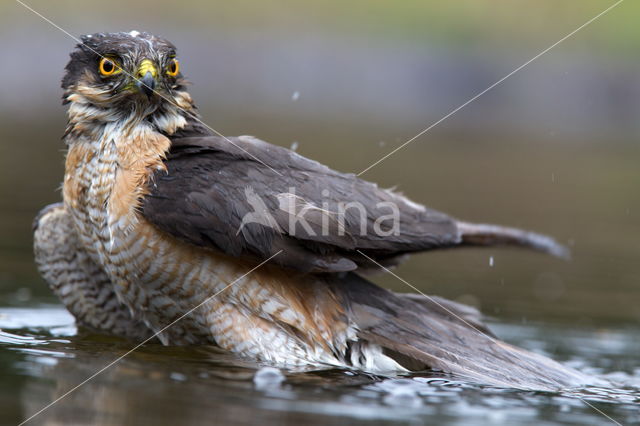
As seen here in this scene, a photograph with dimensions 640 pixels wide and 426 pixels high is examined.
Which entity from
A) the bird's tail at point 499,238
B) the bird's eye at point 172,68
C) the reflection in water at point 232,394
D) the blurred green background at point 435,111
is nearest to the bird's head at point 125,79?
the bird's eye at point 172,68

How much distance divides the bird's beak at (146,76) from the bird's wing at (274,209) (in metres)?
0.37

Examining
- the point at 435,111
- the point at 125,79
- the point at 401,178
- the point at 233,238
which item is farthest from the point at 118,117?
the point at 435,111

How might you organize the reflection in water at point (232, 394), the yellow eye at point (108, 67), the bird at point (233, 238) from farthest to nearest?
the yellow eye at point (108, 67) < the bird at point (233, 238) < the reflection in water at point (232, 394)

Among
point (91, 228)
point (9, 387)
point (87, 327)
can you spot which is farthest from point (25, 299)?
point (9, 387)

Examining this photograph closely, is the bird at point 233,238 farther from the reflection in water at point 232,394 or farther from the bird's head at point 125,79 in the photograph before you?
the reflection in water at point 232,394

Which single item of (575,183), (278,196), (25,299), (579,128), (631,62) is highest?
(631,62)

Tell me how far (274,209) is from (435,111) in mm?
22917

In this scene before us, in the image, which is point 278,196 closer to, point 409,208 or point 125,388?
point 409,208

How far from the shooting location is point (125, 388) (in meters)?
5.08

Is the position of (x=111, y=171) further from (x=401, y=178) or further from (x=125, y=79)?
(x=401, y=178)

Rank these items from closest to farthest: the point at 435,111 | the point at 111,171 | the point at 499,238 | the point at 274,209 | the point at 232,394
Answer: the point at 232,394 < the point at 274,209 < the point at 111,171 < the point at 499,238 < the point at 435,111

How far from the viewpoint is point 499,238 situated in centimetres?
685

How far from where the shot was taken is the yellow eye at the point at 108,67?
6.09m

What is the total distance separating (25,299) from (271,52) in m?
26.9
